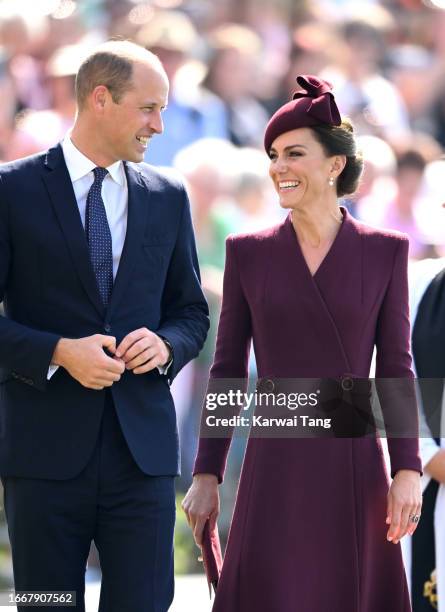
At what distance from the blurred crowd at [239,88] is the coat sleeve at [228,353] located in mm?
2598

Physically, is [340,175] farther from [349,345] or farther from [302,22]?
[302,22]

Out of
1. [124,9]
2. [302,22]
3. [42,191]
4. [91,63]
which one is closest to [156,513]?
[42,191]

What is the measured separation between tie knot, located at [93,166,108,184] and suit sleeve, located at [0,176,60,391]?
0.32 m

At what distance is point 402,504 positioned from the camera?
11.8 ft

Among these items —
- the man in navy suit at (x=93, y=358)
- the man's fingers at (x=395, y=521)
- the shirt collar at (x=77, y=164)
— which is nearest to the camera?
the man's fingers at (x=395, y=521)

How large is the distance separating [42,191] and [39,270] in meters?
0.24

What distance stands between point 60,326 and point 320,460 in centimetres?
85

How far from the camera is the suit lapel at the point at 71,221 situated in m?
3.78

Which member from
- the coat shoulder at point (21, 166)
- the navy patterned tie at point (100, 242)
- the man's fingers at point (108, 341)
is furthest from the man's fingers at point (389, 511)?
the coat shoulder at point (21, 166)

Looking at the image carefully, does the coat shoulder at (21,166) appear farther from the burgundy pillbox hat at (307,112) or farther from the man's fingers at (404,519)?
the man's fingers at (404,519)

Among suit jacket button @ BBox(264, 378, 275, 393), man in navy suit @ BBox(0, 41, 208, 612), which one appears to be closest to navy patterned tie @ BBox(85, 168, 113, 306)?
man in navy suit @ BBox(0, 41, 208, 612)

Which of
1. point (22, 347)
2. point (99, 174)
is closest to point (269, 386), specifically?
point (22, 347)

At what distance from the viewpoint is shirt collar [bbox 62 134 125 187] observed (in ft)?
12.9

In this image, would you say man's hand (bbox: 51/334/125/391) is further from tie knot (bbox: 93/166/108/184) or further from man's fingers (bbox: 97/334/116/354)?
tie knot (bbox: 93/166/108/184)
